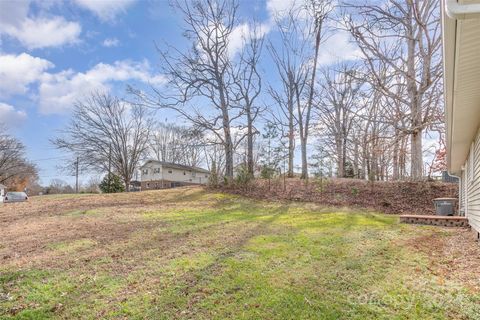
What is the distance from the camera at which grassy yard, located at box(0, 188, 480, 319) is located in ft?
10.6

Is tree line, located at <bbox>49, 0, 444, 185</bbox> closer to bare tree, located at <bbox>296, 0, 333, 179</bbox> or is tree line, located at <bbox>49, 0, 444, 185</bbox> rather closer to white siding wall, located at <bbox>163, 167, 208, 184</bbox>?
bare tree, located at <bbox>296, 0, 333, 179</bbox>

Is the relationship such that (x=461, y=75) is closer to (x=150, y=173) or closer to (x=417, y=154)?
(x=417, y=154)

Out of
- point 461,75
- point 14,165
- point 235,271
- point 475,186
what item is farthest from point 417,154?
point 14,165

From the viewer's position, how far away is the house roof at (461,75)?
2354mm

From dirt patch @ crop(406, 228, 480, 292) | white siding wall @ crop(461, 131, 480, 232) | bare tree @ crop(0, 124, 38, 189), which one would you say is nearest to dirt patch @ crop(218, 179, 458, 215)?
white siding wall @ crop(461, 131, 480, 232)

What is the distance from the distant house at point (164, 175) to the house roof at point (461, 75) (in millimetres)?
31527

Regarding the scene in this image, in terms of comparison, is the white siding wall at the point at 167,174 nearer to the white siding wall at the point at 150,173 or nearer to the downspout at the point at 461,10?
the white siding wall at the point at 150,173

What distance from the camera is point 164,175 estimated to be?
35.5 metres

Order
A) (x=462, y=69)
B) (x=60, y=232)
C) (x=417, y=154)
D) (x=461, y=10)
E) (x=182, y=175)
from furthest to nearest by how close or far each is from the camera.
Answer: (x=182, y=175) < (x=417, y=154) < (x=60, y=232) < (x=462, y=69) < (x=461, y=10)

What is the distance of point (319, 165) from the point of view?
56.9 feet

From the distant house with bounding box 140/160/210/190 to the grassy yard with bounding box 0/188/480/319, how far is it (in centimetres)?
2755

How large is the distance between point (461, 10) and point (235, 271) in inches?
152

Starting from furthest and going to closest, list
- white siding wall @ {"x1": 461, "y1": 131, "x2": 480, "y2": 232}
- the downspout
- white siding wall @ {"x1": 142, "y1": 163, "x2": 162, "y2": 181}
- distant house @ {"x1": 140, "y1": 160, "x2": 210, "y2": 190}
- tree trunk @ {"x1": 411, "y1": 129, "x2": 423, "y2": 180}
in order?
white siding wall @ {"x1": 142, "y1": 163, "x2": 162, "y2": 181} → distant house @ {"x1": 140, "y1": 160, "x2": 210, "y2": 190} → tree trunk @ {"x1": 411, "y1": 129, "x2": 423, "y2": 180} → white siding wall @ {"x1": 461, "y1": 131, "x2": 480, "y2": 232} → the downspout

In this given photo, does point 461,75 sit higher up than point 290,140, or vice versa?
point 290,140
